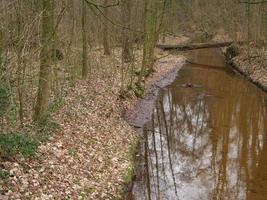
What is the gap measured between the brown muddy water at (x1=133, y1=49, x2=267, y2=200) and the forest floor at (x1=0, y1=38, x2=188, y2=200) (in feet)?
2.99

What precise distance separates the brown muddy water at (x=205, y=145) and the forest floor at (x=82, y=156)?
91cm

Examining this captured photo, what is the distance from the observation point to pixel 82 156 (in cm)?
1267

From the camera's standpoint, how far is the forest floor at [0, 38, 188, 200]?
32.8 feet

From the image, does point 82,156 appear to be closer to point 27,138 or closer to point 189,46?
point 27,138

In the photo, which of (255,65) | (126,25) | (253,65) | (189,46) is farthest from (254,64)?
(189,46)

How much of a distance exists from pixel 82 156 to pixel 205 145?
6.15 metres

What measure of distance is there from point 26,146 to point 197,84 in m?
A: 20.6

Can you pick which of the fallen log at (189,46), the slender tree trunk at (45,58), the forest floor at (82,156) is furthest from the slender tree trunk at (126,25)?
the fallen log at (189,46)

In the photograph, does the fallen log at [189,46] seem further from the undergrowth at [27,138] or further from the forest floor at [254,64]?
the undergrowth at [27,138]

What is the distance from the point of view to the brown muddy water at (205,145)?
12930 mm

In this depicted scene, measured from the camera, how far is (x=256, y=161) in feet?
51.0

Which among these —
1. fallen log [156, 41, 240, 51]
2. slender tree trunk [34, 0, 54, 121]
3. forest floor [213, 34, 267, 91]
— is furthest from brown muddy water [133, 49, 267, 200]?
fallen log [156, 41, 240, 51]

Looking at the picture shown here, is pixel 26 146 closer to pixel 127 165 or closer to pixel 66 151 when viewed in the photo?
pixel 66 151

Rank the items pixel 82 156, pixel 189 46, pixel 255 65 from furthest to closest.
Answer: pixel 189 46, pixel 255 65, pixel 82 156
